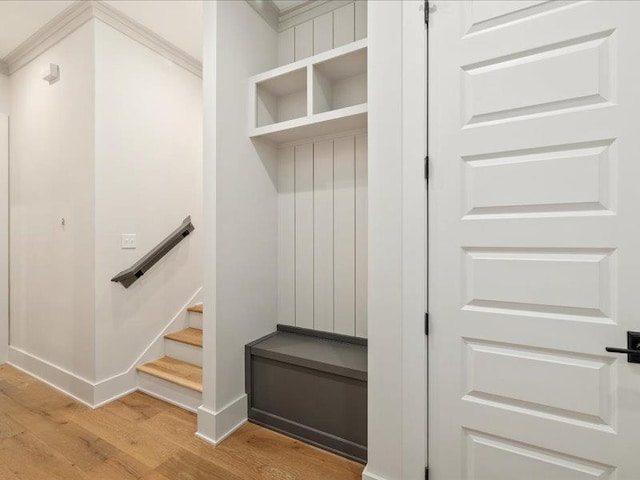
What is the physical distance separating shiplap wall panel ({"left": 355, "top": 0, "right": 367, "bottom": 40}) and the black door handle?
→ 2.10 m

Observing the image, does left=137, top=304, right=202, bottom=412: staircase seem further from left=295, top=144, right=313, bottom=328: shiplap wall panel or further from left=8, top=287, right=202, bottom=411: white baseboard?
left=295, top=144, right=313, bottom=328: shiplap wall panel

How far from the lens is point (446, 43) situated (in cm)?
134

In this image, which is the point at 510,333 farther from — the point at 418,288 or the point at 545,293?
the point at 418,288

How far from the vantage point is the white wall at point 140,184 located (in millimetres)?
2361

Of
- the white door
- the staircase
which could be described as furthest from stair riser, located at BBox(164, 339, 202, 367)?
the white door

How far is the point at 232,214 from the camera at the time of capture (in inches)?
79.2

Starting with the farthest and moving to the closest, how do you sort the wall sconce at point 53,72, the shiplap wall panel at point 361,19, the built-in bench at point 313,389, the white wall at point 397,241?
the wall sconce at point 53,72 < the shiplap wall panel at point 361,19 < the built-in bench at point 313,389 < the white wall at point 397,241

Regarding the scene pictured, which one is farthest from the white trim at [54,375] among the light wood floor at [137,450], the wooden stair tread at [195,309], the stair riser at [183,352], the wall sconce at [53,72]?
the wall sconce at [53,72]

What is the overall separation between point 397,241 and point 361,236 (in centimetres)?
71

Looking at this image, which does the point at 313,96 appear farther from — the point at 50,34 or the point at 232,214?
the point at 50,34

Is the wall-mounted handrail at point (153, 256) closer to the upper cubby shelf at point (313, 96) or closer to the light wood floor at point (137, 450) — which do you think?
the light wood floor at point (137, 450)

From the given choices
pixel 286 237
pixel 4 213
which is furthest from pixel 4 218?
pixel 286 237

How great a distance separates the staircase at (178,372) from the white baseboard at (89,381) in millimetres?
55

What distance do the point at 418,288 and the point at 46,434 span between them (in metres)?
2.43
